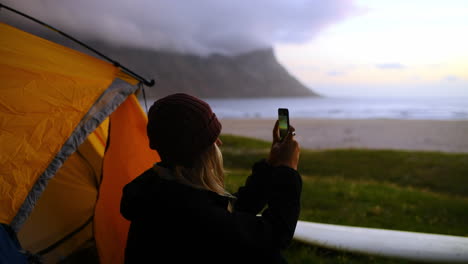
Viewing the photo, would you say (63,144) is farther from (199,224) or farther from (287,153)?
(287,153)

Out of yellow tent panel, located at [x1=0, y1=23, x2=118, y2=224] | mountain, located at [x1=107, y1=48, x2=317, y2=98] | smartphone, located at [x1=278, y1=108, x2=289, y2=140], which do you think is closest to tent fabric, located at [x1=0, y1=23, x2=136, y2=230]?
yellow tent panel, located at [x1=0, y1=23, x2=118, y2=224]

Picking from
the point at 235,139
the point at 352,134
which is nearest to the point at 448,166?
the point at 235,139

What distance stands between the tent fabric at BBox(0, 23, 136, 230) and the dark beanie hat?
1.36m

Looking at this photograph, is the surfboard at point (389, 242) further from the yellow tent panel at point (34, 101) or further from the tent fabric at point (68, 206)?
the yellow tent panel at point (34, 101)

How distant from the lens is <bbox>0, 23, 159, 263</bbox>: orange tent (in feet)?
8.16

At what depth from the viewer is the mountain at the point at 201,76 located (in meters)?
168

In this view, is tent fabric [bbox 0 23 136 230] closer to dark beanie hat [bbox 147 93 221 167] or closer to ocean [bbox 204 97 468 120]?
dark beanie hat [bbox 147 93 221 167]

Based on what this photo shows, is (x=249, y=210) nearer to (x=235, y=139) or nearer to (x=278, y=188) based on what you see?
(x=278, y=188)

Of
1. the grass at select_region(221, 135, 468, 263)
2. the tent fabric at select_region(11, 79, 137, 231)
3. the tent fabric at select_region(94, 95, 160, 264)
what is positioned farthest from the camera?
the grass at select_region(221, 135, 468, 263)

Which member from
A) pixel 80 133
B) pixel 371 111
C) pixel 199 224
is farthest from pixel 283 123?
pixel 371 111

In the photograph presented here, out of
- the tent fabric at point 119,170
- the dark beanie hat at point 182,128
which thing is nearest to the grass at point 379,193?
the tent fabric at point 119,170

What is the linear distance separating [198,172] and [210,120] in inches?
10.0

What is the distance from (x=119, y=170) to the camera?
11.5ft

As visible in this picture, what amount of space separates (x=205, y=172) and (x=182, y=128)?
26cm
